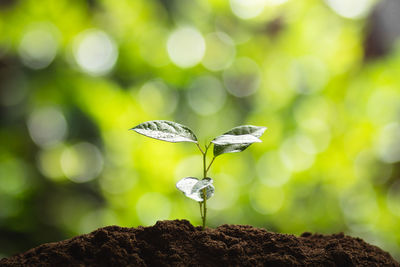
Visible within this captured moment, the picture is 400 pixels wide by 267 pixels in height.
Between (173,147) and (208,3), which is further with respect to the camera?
(208,3)

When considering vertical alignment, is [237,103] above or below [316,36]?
below

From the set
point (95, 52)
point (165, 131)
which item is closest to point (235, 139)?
point (165, 131)

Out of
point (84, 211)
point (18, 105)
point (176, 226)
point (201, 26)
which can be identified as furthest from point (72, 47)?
point (176, 226)

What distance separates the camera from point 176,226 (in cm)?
70

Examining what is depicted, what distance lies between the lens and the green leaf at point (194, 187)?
64cm

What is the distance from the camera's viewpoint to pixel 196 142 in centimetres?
70

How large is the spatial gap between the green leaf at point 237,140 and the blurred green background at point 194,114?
116 cm

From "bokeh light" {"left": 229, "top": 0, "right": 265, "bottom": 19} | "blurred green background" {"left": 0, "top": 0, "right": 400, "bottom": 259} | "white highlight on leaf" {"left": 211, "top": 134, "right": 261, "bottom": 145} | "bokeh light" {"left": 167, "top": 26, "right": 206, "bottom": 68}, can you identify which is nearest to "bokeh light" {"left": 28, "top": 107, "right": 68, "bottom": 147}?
"blurred green background" {"left": 0, "top": 0, "right": 400, "bottom": 259}

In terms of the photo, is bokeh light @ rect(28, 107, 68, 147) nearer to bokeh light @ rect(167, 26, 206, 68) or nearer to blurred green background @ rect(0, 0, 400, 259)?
blurred green background @ rect(0, 0, 400, 259)

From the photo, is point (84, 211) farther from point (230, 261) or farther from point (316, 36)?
point (230, 261)

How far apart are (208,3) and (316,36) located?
58 centimetres

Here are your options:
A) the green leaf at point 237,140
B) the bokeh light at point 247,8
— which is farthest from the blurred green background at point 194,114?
the green leaf at point 237,140

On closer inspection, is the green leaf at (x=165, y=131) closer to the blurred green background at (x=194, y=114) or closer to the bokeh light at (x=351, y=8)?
the blurred green background at (x=194, y=114)

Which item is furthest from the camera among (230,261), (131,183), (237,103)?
(237,103)
